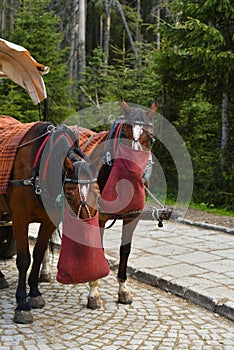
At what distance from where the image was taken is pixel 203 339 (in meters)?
4.25

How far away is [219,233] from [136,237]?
149 centimetres

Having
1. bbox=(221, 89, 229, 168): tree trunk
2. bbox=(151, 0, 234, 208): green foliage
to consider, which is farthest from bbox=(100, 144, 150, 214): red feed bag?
bbox=(221, 89, 229, 168): tree trunk

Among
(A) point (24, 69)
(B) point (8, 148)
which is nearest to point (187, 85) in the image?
(A) point (24, 69)

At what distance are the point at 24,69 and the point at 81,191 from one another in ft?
7.39

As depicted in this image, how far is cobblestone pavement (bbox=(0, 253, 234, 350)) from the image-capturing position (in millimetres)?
4094

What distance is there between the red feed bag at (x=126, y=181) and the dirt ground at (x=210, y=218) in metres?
4.80

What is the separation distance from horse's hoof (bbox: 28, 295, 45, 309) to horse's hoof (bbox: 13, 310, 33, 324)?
38cm

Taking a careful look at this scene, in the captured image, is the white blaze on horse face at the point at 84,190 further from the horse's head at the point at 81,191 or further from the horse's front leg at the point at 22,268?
the horse's front leg at the point at 22,268

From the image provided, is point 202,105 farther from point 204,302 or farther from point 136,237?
point 204,302

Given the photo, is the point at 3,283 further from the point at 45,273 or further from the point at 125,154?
the point at 125,154

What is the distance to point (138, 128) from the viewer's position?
454 centimetres

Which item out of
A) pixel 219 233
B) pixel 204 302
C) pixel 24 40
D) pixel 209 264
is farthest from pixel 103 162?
pixel 24 40

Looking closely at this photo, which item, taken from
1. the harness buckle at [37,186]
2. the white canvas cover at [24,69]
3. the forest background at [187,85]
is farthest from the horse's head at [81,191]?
the forest background at [187,85]

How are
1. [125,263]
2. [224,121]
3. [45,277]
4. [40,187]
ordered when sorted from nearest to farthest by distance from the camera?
[40,187] < [125,263] < [45,277] < [224,121]
